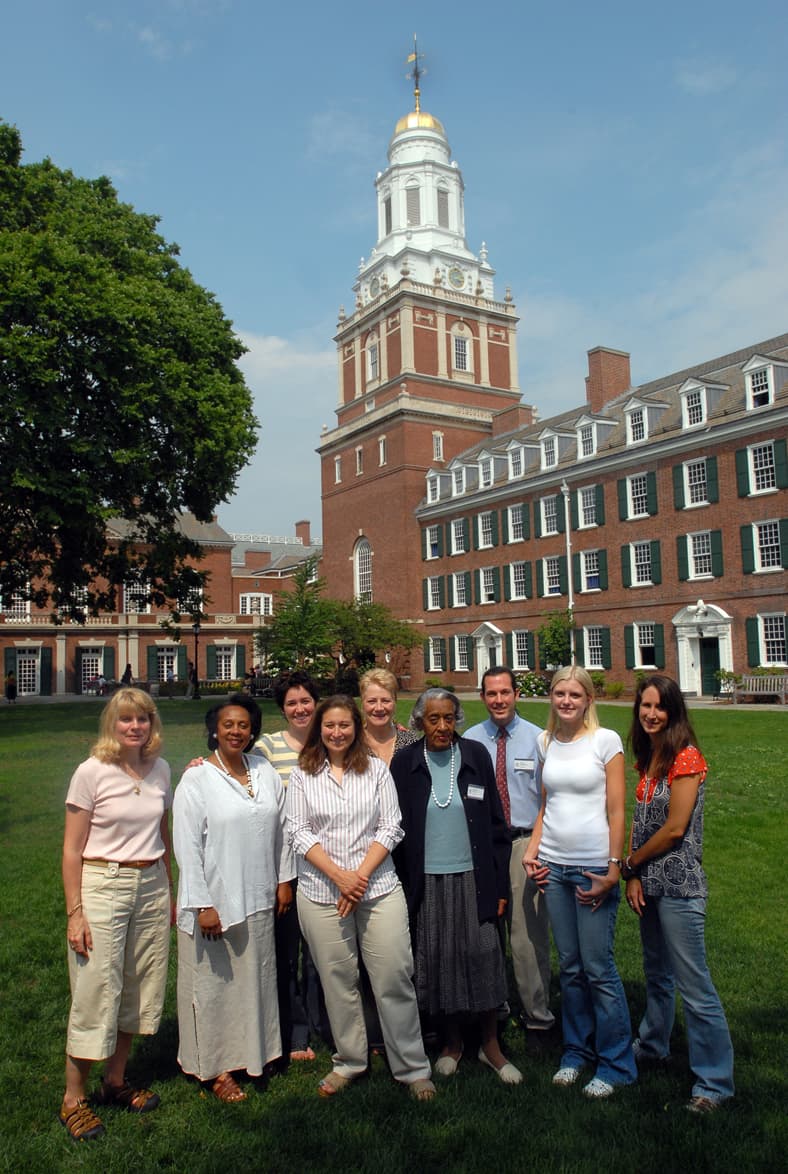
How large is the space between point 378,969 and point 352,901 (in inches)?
14.8

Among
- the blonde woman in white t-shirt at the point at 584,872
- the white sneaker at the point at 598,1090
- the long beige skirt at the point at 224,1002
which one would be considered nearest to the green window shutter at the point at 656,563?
the blonde woman in white t-shirt at the point at 584,872

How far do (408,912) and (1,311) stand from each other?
1815 cm

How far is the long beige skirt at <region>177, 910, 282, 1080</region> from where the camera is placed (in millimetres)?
4273

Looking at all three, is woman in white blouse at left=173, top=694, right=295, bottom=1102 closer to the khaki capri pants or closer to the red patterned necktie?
the khaki capri pants

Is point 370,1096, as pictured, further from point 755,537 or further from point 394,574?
point 394,574

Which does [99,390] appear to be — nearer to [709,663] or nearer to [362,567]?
[709,663]

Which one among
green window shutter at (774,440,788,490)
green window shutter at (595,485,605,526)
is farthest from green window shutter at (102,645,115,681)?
→ green window shutter at (774,440,788,490)

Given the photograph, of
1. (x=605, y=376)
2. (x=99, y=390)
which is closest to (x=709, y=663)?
(x=605, y=376)

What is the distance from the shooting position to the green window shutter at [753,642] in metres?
29.3

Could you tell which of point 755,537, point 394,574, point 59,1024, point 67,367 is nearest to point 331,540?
point 394,574

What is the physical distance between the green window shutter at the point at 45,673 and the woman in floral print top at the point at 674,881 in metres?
49.9

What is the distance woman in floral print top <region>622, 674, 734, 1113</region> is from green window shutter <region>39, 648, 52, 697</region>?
164ft

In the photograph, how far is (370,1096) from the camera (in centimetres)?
423

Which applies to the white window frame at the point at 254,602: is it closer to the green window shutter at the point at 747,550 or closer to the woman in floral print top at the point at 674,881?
the green window shutter at the point at 747,550
